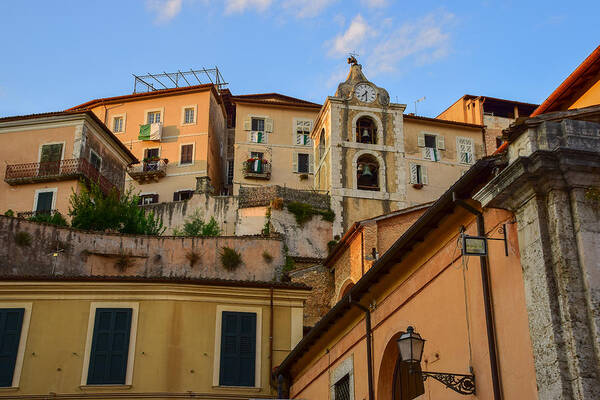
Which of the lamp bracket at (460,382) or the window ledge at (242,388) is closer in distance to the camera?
the lamp bracket at (460,382)

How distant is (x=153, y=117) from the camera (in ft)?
169

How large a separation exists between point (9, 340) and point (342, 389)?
8260 millimetres

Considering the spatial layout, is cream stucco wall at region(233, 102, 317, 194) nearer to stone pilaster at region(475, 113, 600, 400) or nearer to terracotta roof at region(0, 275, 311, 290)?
terracotta roof at region(0, 275, 311, 290)

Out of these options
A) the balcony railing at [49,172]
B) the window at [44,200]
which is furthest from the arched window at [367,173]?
the window at [44,200]

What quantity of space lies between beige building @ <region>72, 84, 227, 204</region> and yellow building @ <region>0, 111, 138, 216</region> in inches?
344

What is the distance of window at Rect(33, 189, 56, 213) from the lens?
36719 millimetres

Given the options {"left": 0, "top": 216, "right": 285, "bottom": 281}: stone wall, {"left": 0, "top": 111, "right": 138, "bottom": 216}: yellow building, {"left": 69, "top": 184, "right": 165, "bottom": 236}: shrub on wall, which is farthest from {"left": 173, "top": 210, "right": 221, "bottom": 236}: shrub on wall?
{"left": 0, "top": 216, "right": 285, "bottom": 281}: stone wall

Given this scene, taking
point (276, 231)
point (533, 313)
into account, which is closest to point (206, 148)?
point (276, 231)

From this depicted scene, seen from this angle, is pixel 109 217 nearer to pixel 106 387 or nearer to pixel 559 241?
pixel 106 387

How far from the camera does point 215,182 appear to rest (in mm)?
51156

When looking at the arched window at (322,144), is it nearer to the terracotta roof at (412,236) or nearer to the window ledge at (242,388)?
the window ledge at (242,388)

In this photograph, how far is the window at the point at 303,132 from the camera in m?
49.8

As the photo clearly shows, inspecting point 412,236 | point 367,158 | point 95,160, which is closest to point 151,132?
point 95,160

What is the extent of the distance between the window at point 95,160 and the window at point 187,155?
958 cm
